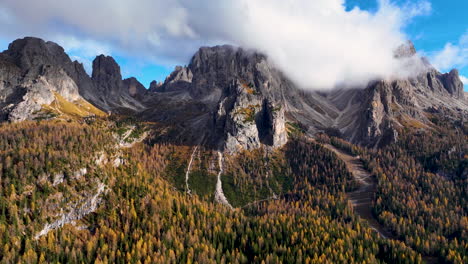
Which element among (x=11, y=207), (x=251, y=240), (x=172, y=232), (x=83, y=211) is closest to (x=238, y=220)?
(x=251, y=240)

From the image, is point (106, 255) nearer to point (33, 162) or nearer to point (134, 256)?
point (134, 256)

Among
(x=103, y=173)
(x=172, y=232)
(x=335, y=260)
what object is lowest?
(x=335, y=260)

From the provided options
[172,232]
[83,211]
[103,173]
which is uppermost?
[103,173]

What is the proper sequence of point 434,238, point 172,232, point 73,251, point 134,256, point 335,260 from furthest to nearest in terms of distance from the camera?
point 434,238 → point 172,232 → point 335,260 → point 134,256 → point 73,251

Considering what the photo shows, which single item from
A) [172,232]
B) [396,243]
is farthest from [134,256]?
[396,243]

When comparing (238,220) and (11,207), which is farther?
(238,220)

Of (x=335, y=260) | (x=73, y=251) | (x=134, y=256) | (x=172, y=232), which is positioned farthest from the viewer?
(x=172, y=232)

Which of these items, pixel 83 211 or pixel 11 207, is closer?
pixel 11 207

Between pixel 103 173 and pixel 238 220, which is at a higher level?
pixel 103 173

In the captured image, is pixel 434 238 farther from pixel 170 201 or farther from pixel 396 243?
pixel 170 201
